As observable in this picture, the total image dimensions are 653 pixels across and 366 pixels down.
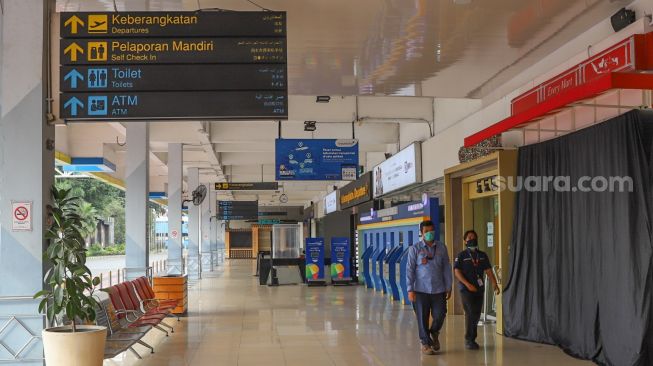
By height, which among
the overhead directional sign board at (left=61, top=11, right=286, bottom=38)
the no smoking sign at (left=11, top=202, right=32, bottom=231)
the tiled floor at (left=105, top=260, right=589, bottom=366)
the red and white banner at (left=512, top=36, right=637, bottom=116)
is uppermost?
the overhead directional sign board at (left=61, top=11, right=286, bottom=38)

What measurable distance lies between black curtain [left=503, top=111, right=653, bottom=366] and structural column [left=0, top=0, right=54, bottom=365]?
5318 mm

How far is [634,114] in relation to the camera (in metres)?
6.28

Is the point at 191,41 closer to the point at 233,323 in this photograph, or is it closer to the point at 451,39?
the point at 451,39

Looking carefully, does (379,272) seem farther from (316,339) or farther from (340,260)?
(316,339)

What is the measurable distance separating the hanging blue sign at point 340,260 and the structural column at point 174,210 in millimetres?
4188

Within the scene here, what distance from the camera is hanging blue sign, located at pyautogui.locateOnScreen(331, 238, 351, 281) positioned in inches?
732

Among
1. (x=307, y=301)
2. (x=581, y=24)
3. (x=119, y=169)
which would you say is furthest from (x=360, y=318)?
(x=119, y=169)

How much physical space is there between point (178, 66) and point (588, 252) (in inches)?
179

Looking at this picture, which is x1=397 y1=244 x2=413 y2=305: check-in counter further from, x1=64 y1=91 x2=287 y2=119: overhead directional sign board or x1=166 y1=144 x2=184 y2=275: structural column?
x1=64 y1=91 x2=287 y2=119: overhead directional sign board

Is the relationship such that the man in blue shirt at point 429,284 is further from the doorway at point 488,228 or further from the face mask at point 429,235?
the doorway at point 488,228

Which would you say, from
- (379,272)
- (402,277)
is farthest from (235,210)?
(402,277)

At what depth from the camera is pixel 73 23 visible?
19.6 ft

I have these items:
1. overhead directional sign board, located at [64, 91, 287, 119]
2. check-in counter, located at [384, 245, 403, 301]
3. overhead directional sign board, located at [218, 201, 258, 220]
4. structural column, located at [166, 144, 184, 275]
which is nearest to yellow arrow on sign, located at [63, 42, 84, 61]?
overhead directional sign board, located at [64, 91, 287, 119]

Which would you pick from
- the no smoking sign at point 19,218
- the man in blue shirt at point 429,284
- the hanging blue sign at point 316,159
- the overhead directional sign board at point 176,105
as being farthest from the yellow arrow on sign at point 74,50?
the hanging blue sign at point 316,159
